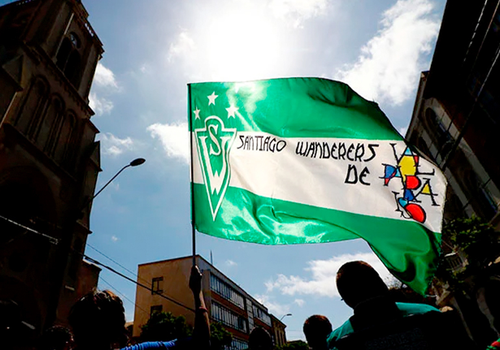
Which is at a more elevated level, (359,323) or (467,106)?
(467,106)

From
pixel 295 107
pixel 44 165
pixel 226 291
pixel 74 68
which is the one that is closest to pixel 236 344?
pixel 226 291

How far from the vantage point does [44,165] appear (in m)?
14.9

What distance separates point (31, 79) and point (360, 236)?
17433 millimetres

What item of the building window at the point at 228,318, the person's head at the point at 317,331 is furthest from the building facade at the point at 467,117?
the building window at the point at 228,318

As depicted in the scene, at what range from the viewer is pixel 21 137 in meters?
13.5

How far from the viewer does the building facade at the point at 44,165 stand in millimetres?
12773

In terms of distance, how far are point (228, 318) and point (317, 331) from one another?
42.3 metres

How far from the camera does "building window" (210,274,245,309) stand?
133ft

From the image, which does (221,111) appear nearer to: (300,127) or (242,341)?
(300,127)

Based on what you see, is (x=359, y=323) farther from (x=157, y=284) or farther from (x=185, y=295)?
(x=157, y=284)

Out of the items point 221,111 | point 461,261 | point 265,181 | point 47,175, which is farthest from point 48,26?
point 461,261

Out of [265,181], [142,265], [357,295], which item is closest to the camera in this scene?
[357,295]

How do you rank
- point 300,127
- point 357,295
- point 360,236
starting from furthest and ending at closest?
point 300,127 < point 360,236 < point 357,295

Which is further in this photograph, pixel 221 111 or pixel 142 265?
pixel 142 265
